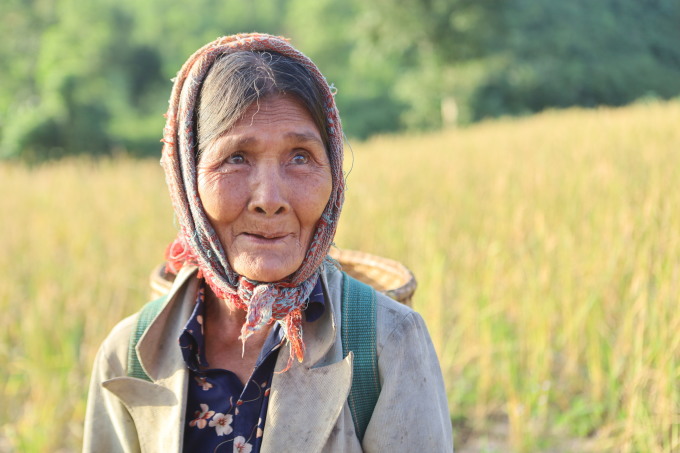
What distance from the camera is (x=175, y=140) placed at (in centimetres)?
131

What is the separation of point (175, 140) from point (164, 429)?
62 centimetres

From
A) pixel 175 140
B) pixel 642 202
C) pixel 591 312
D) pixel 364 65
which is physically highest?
pixel 364 65

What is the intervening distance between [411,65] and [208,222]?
27259 millimetres

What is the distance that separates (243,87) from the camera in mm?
1198

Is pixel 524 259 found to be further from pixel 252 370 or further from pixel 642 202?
pixel 252 370

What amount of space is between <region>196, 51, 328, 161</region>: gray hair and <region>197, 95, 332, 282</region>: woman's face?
0.06ft

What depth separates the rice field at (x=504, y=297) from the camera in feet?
8.51

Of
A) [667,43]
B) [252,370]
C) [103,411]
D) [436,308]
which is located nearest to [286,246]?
[252,370]

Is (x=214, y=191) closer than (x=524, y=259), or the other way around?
(x=214, y=191)

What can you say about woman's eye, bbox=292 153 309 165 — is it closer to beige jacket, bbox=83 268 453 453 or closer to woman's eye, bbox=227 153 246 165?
woman's eye, bbox=227 153 246 165

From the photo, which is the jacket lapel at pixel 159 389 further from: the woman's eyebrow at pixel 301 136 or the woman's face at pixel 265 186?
the woman's eyebrow at pixel 301 136

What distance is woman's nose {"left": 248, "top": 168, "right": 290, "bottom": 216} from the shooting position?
1180mm

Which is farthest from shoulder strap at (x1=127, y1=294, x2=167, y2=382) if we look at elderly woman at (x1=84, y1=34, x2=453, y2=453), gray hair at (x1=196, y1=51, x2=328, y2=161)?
gray hair at (x1=196, y1=51, x2=328, y2=161)

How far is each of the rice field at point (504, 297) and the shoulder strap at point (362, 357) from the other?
60.8 inches
